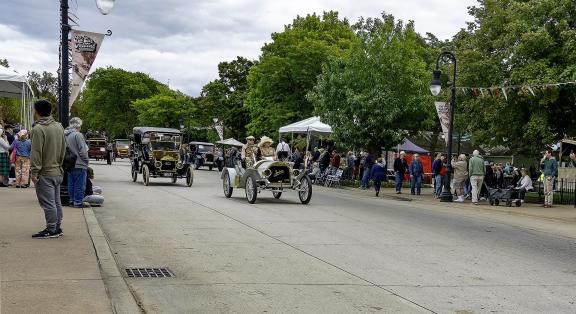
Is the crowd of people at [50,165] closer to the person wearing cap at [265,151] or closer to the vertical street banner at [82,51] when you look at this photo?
the vertical street banner at [82,51]

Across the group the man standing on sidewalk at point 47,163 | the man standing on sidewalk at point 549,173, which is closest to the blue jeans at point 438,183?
the man standing on sidewalk at point 549,173

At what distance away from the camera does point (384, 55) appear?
32.2 m

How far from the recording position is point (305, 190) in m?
17.6

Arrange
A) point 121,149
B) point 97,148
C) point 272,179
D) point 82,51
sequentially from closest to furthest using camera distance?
1. point 82,51
2. point 272,179
3. point 97,148
4. point 121,149

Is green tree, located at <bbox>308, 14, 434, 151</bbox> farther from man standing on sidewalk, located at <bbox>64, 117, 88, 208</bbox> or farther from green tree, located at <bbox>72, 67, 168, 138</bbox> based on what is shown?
green tree, located at <bbox>72, 67, 168, 138</bbox>

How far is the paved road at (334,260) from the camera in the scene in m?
6.44

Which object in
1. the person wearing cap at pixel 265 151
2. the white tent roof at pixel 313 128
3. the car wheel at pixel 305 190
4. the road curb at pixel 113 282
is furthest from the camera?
the white tent roof at pixel 313 128

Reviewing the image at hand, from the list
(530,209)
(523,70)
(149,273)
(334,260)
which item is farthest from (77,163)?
(523,70)

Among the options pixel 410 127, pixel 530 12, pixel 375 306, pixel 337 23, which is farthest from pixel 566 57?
pixel 337 23

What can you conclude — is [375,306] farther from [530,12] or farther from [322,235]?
[530,12]

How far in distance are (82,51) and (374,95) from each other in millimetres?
18907

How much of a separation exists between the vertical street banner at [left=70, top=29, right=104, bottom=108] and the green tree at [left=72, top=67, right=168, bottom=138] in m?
82.8

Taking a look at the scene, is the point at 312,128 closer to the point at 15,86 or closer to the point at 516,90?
the point at 516,90

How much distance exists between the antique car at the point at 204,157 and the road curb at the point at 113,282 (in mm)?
36071
